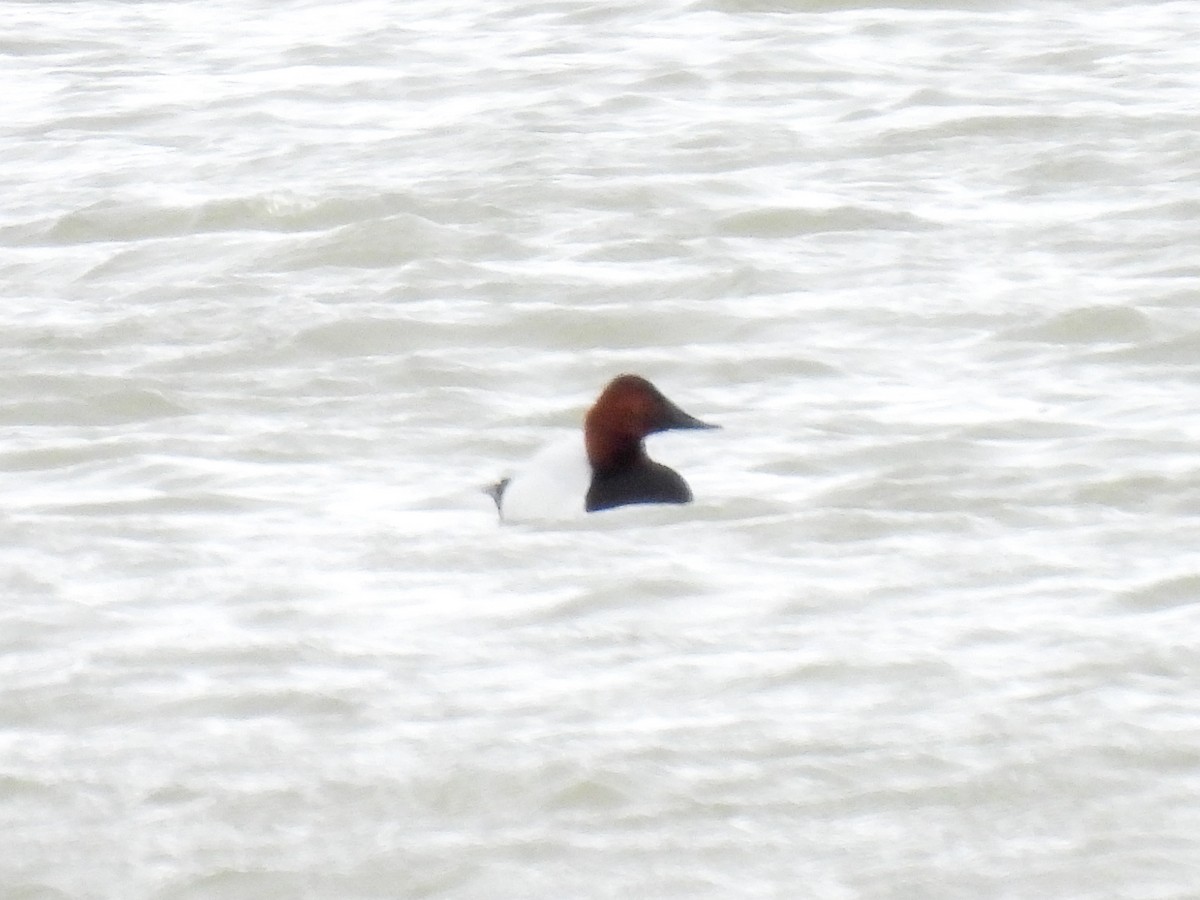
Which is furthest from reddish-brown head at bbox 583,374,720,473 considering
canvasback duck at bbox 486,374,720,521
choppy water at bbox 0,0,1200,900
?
choppy water at bbox 0,0,1200,900

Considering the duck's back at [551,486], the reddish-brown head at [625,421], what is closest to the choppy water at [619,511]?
the duck's back at [551,486]

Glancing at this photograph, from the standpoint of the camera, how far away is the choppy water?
16.3 ft

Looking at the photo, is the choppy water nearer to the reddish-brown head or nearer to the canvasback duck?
the canvasback duck

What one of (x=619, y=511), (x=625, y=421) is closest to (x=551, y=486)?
(x=619, y=511)

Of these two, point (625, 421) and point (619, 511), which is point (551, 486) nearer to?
point (619, 511)

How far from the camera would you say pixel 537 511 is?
6863 millimetres

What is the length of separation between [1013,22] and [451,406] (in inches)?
256

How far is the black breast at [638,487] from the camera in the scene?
6992 millimetres

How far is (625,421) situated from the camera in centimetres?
A: 716

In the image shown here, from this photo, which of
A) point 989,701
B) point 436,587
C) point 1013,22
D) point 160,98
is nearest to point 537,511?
point 436,587

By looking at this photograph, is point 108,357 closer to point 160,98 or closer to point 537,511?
point 537,511

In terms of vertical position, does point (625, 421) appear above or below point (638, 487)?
above

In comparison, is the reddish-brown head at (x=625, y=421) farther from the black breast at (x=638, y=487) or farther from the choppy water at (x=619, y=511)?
the choppy water at (x=619, y=511)

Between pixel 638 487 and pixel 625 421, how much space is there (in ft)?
0.66
